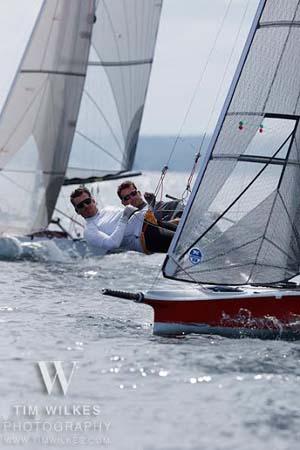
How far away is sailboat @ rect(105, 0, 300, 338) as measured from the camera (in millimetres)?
9211

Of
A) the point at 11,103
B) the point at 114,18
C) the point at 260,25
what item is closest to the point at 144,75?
the point at 114,18

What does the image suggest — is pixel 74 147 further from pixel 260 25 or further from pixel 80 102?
pixel 260 25

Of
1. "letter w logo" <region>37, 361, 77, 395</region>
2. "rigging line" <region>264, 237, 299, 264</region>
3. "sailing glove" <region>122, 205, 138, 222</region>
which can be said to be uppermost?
"sailing glove" <region>122, 205, 138, 222</region>

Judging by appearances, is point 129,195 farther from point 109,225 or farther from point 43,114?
point 43,114

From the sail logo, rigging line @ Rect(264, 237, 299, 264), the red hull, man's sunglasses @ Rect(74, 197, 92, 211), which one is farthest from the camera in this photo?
man's sunglasses @ Rect(74, 197, 92, 211)

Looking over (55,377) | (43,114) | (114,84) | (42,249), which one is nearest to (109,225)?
(55,377)

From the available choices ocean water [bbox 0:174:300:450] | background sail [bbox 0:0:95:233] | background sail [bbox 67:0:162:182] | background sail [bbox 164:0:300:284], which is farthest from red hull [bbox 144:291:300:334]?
background sail [bbox 67:0:162:182]

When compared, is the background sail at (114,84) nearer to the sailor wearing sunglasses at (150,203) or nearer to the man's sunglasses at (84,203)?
the sailor wearing sunglasses at (150,203)

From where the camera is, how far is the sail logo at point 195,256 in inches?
362

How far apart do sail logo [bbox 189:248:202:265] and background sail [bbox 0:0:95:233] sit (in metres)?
9.08

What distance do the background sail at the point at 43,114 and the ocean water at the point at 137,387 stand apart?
759 cm

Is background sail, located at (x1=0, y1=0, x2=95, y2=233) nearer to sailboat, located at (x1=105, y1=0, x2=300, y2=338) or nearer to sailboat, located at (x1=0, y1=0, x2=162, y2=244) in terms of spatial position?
sailboat, located at (x1=0, y1=0, x2=162, y2=244)

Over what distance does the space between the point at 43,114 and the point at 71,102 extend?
1.83 feet

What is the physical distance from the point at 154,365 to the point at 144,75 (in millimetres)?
11903
